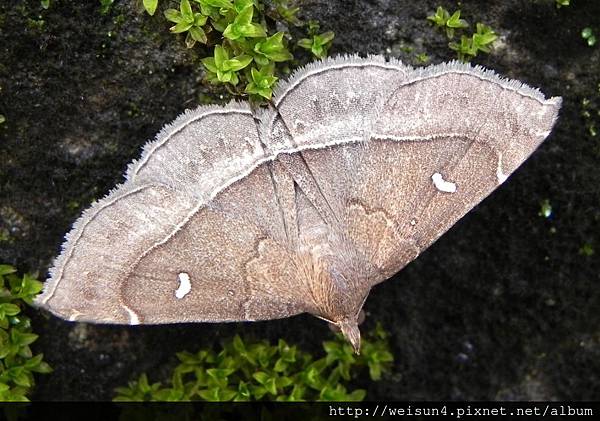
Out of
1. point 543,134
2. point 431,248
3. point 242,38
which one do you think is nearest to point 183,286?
point 242,38

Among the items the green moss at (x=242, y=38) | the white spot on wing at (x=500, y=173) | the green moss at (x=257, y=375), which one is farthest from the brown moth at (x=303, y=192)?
the green moss at (x=257, y=375)

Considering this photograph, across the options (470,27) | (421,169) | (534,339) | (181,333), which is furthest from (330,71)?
(534,339)

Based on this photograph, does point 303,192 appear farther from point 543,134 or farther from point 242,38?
point 543,134

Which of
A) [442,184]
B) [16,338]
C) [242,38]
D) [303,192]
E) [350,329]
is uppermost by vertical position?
[242,38]

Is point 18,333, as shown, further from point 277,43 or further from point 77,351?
point 277,43

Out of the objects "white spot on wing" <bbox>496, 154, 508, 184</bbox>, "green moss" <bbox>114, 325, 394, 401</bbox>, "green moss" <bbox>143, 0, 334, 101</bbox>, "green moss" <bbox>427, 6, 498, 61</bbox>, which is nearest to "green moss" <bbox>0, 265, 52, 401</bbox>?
"green moss" <bbox>114, 325, 394, 401</bbox>

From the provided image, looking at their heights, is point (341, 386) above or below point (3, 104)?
below
